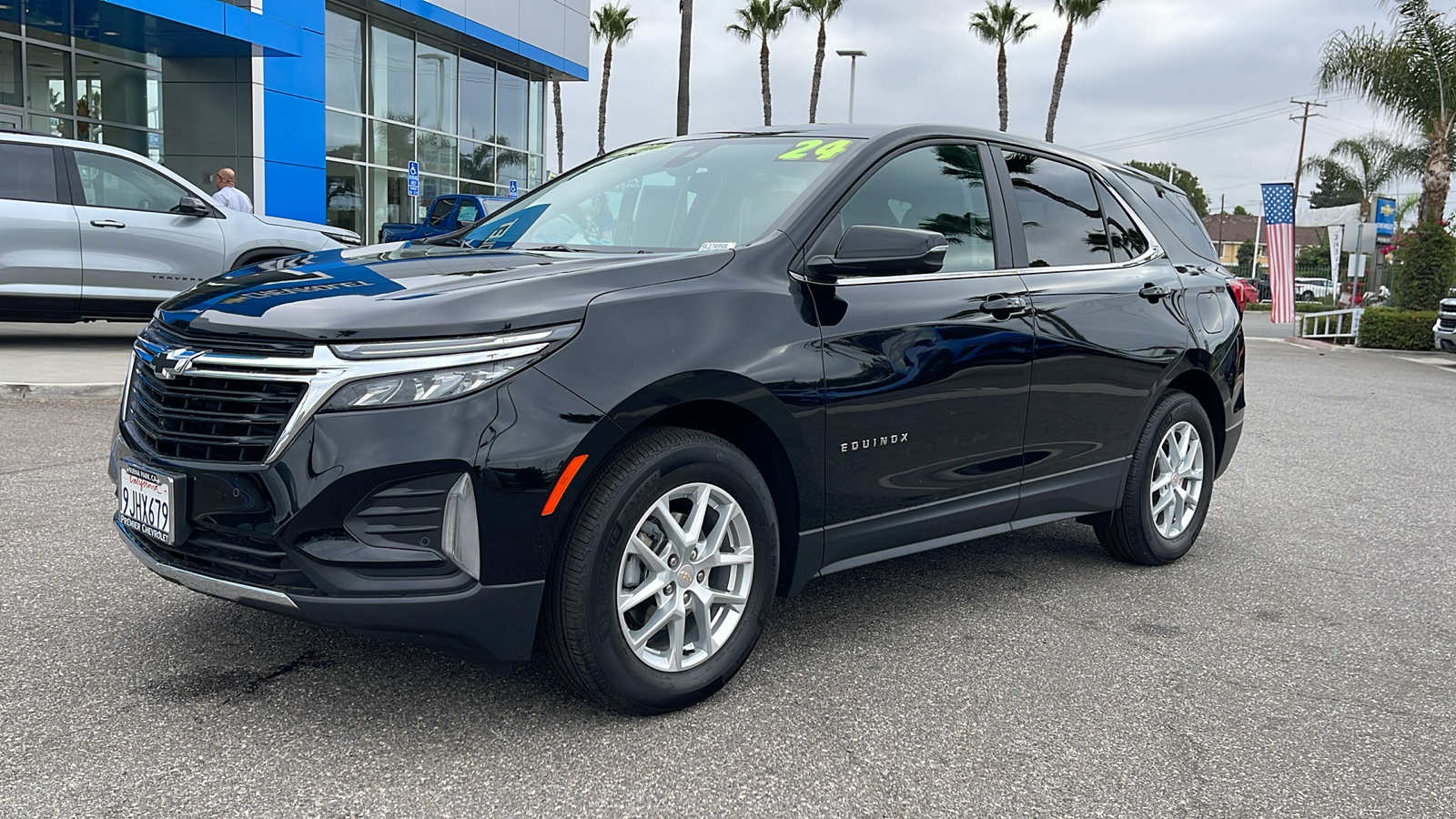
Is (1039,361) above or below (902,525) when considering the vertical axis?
above

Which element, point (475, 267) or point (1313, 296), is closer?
point (475, 267)

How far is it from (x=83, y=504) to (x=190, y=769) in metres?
3.16

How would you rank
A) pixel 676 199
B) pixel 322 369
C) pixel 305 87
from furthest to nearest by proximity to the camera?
pixel 305 87 → pixel 676 199 → pixel 322 369

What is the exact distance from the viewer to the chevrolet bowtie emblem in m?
3.05

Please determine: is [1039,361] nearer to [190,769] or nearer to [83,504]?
[190,769]

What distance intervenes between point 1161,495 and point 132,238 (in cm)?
971

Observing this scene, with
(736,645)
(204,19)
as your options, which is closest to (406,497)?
(736,645)

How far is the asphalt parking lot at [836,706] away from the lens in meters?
2.91

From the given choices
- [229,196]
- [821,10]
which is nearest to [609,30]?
[821,10]

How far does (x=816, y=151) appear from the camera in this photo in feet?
13.6

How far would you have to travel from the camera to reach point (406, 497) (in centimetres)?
286

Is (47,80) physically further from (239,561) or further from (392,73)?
(239,561)

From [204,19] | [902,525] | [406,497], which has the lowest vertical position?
[902,525]

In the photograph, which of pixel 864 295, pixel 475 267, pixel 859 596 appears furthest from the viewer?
pixel 859 596
